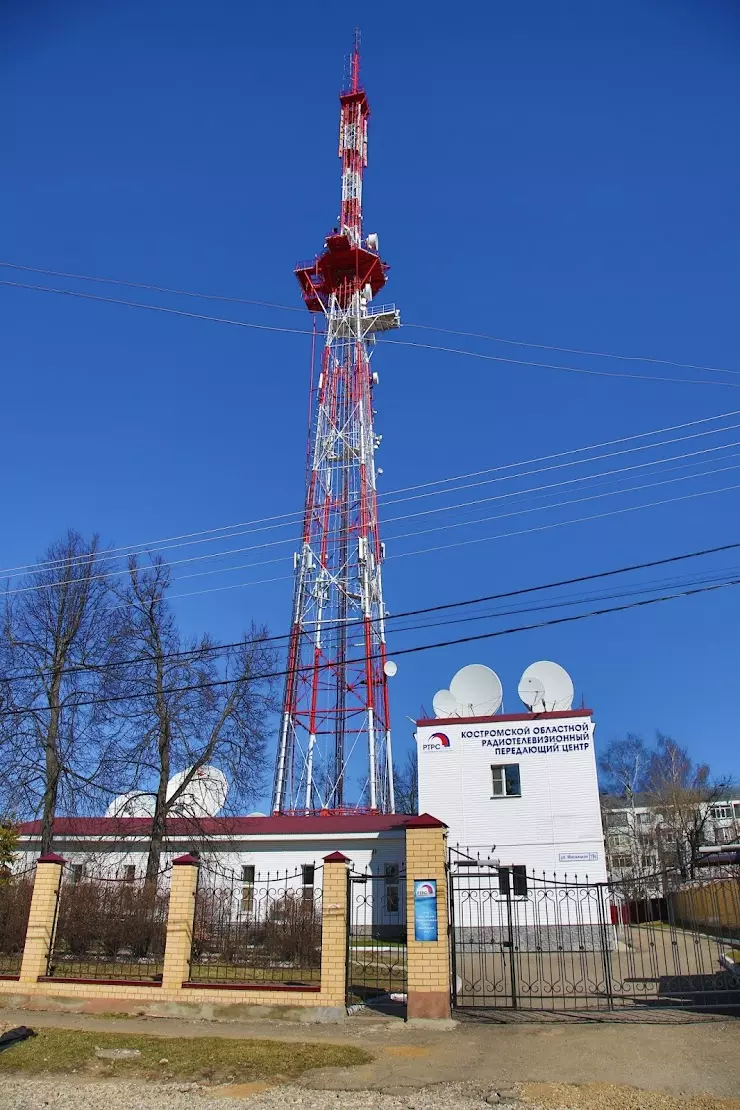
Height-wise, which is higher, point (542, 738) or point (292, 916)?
point (542, 738)

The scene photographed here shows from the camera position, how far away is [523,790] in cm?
2372

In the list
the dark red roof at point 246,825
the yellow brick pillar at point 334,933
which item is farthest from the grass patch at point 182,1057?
the dark red roof at point 246,825

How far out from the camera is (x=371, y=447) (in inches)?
1194

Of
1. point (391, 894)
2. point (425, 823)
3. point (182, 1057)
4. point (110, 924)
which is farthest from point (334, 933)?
point (391, 894)

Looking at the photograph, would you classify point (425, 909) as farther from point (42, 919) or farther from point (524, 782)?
point (524, 782)

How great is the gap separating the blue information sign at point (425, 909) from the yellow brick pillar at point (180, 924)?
3529 mm

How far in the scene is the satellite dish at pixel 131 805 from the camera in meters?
24.3

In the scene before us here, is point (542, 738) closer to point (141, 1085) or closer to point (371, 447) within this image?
point (371, 447)

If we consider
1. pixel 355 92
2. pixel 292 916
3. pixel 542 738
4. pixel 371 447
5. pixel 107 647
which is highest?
pixel 355 92

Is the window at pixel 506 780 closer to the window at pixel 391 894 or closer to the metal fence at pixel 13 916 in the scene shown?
the window at pixel 391 894

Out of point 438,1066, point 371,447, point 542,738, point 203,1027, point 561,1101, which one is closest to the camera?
point 561,1101

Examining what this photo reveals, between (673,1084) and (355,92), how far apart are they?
34518 mm

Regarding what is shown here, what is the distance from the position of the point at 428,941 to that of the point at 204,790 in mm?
16194

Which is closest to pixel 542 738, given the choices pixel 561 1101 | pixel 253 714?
pixel 253 714
